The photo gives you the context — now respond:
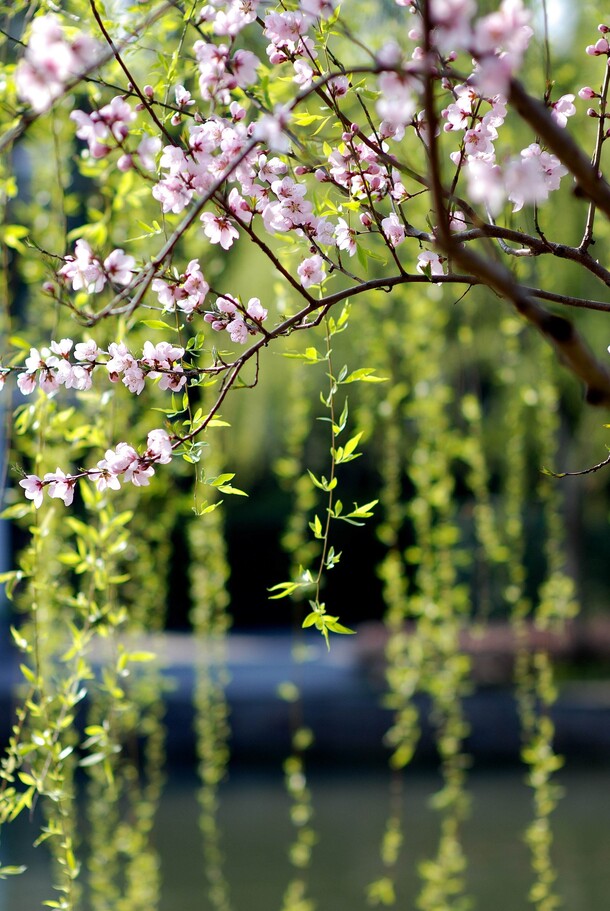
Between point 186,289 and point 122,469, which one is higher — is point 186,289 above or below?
above

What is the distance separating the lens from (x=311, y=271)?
3.78 ft

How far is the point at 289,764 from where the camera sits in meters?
2.58

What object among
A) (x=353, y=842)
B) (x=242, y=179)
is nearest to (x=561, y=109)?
(x=242, y=179)

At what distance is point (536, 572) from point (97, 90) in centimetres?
876

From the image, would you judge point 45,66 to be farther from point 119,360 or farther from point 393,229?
point 393,229

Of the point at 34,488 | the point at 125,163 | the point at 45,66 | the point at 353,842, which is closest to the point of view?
the point at 45,66

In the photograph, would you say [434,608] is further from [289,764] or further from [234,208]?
[234,208]

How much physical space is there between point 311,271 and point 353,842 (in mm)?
4181

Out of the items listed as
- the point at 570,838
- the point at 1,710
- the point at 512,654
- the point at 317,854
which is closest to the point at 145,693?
the point at 317,854

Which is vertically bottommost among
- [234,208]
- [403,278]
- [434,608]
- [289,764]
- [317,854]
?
[317,854]

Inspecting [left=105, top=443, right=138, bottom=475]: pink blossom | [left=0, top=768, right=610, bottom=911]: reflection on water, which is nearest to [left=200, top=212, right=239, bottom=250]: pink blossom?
[left=105, top=443, right=138, bottom=475]: pink blossom

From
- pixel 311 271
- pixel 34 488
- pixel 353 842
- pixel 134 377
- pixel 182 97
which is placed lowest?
pixel 353 842

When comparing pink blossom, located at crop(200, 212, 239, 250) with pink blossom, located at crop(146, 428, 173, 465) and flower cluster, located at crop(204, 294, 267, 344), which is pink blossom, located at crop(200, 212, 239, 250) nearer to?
flower cluster, located at crop(204, 294, 267, 344)

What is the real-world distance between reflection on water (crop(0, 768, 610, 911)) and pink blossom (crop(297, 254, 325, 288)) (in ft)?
11.4
